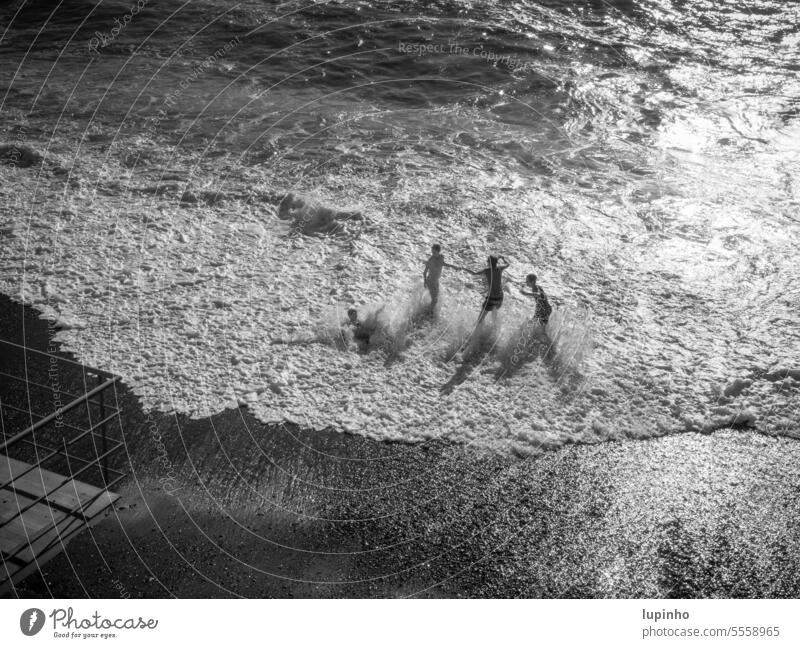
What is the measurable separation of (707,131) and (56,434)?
19217 millimetres

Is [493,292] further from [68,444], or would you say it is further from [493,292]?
[68,444]

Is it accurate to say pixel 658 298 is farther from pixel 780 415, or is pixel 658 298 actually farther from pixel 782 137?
pixel 782 137

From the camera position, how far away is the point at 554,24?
92.2 ft

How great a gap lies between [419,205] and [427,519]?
10.2 meters

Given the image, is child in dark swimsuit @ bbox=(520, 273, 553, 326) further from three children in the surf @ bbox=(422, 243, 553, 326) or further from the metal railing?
the metal railing

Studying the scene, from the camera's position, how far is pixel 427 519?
9.50m

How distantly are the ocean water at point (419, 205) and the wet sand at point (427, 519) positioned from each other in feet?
1.91

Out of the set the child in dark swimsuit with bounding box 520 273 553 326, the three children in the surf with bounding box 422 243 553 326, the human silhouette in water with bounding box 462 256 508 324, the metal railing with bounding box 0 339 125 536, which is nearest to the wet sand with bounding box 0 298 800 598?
the metal railing with bounding box 0 339 125 536

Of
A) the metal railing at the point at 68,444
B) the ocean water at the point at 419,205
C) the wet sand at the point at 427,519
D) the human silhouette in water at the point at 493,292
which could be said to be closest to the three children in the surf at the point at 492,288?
the human silhouette in water at the point at 493,292

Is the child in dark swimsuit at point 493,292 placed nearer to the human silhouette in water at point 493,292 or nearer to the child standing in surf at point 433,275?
the human silhouette in water at point 493,292

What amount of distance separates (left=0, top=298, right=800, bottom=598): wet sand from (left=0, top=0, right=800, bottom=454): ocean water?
581 millimetres

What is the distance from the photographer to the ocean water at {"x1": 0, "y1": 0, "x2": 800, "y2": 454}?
1224 cm

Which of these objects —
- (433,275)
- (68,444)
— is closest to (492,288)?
(433,275)
